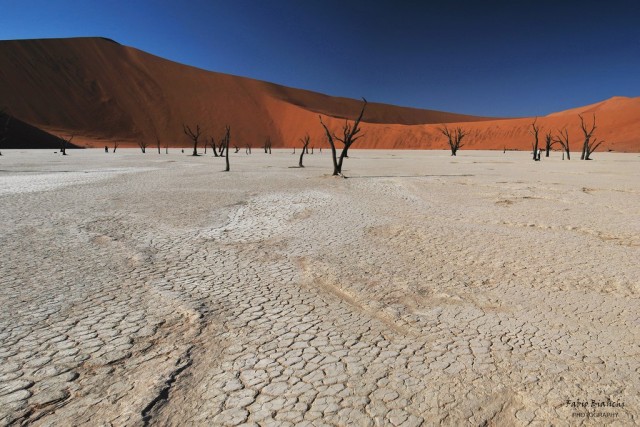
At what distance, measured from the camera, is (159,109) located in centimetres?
6919

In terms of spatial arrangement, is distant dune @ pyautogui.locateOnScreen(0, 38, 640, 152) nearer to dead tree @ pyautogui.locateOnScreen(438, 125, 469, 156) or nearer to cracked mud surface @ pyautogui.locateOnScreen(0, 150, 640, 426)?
dead tree @ pyautogui.locateOnScreen(438, 125, 469, 156)

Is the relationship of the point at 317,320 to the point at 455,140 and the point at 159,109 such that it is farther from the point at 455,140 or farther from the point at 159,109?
the point at 159,109

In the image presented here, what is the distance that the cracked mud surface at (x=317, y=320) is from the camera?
7.56ft

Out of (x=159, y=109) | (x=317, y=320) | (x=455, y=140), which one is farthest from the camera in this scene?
(x=159, y=109)

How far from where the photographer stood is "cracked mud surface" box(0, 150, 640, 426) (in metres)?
2.30

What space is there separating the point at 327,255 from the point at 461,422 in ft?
9.98

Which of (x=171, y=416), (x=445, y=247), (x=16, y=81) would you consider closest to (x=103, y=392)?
(x=171, y=416)

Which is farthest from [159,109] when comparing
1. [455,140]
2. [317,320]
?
[317,320]

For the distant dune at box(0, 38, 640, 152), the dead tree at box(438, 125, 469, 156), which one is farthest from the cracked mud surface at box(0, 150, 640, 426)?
the distant dune at box(0, 38, 640, 152)

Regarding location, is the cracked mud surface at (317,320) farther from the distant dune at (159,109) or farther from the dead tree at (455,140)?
the distant dune at (159,109)

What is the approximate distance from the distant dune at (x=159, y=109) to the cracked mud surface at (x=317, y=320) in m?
54.0

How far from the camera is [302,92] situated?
376ft

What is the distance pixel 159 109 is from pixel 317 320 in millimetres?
73504

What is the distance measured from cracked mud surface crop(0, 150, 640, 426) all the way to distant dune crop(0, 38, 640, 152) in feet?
177
